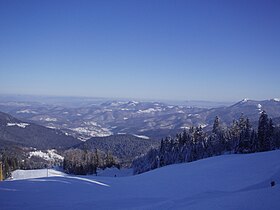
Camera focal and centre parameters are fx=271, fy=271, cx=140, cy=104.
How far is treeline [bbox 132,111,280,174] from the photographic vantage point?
56.9 meters

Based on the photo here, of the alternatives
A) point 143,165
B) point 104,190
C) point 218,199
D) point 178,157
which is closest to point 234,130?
point 178,157

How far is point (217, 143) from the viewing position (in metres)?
65.2

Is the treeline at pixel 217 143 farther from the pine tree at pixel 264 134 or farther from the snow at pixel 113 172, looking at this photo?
the snow at pixel 113 172

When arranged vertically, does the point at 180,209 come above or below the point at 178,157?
above

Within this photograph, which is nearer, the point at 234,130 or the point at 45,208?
the point at 45,208

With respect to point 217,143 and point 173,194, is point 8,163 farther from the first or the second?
point 173,194

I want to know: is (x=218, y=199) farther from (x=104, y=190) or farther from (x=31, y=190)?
(x=31, y=190)

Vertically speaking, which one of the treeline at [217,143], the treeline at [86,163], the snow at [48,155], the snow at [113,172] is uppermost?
the treeline at [217,143]

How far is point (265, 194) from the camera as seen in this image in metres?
16.2

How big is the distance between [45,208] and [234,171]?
20784 mm

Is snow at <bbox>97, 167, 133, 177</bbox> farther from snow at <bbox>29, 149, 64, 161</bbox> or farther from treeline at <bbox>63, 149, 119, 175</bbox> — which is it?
snow at <bbox>29, 149, 64, 161</bbox>

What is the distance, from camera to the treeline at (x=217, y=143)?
2242 inches

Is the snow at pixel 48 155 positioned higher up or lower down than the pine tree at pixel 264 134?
lower down

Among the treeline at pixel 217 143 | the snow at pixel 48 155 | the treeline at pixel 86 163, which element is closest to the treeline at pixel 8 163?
the treeline at pixel 86 163
